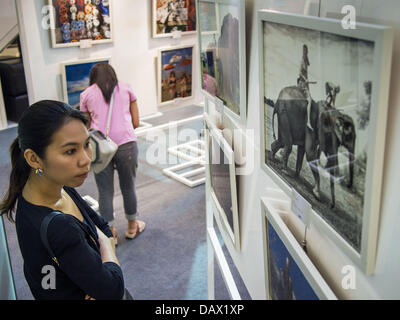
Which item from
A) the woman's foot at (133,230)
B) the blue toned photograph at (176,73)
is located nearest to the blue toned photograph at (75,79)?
the blue toned photograph at (176,73)

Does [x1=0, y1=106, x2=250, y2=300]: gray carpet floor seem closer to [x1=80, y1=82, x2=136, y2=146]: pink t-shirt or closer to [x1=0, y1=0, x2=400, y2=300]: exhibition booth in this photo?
[x1=0, y1=0, x2=400, y2=300]: exhibition booth

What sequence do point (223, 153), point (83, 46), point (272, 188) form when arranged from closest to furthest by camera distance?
point (272, 188), point (223, 153), point (83, 46)

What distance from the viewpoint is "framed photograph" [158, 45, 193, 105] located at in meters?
6.75

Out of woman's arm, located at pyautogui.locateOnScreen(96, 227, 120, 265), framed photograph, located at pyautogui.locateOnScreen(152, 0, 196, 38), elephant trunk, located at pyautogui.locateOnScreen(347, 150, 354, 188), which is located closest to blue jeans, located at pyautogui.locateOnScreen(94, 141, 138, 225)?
woman's arm, located at pyautogui.locateOnScreen(96, 227, 120, 265)

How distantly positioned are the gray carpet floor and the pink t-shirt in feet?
3.59

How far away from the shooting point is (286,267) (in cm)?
124

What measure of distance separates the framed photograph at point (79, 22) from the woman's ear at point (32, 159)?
437cm

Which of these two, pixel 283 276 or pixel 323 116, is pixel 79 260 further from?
pixel 323 116

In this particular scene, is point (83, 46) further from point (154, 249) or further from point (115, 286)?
point (115, 286)

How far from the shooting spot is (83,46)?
572 cm

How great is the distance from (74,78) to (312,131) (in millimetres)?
5320

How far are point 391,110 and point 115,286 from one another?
1190 mm

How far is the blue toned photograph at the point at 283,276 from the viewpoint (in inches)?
44.0
